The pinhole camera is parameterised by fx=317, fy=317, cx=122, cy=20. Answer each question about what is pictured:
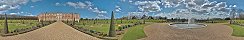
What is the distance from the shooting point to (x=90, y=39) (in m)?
23.0

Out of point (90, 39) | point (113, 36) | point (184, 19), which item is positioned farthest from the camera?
point (184, 19)

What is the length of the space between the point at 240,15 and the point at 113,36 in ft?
290

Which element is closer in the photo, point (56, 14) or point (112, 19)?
point (112, 19)

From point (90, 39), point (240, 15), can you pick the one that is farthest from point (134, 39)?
point (240, 15)

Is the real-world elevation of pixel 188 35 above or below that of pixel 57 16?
below

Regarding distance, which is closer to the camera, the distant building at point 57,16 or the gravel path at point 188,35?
the gravel path at point 188,35

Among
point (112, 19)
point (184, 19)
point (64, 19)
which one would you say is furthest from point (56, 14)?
point (112, 19)

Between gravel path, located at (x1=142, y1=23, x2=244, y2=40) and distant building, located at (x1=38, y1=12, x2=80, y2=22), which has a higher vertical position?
distant building, located at (x1=38, y1=12, x2=80, y2=22)

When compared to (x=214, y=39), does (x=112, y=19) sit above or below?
above

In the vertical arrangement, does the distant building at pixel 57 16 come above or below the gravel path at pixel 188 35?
above

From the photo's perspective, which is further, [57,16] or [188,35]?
[57,16]

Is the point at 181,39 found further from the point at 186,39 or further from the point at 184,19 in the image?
the point at 184,19

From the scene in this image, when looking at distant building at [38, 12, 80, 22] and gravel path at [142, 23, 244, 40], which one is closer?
gravel path at [142, 23, 244, 40]

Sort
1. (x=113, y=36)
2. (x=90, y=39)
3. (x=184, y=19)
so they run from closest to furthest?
(x=90, y=39), (x=113, y=36), (x=184, y=19)
